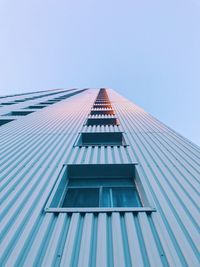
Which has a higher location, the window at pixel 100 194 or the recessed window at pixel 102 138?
→ the recessed window at pixel 102 138

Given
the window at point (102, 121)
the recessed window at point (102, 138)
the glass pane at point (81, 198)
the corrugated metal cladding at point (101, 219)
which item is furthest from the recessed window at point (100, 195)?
the window at point (102, 121)

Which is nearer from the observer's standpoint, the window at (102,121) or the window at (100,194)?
the window at (100,194)

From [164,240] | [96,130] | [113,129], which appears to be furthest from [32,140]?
[164,240]

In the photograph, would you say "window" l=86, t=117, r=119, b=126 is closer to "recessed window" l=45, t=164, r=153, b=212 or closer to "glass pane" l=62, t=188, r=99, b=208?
"recessed window" l=45, t=164, r=153, b=212

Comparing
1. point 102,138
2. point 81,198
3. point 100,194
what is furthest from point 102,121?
point 81,198

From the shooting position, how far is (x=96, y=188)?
439cm

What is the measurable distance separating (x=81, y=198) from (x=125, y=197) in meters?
0.95

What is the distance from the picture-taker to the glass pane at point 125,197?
12.5ft

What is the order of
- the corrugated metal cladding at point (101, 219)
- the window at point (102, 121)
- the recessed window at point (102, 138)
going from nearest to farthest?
the corrugated metal cladding at point (101, 219) < the recessed window at point (102, 138) < the window at point (102, 121)

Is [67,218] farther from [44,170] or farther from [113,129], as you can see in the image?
[113,129]

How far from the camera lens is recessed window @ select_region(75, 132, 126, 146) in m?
7.19

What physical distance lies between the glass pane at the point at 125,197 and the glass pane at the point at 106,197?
0.34 ft

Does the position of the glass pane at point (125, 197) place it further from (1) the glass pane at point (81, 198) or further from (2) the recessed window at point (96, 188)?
(1) the glass pane at point (81, 198)

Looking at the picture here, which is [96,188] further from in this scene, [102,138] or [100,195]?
[102,138]
